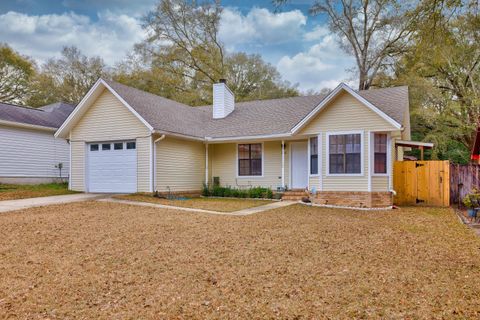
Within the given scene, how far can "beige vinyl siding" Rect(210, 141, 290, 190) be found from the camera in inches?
655

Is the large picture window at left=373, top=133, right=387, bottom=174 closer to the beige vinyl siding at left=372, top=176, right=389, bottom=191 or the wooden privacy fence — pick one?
the beige vinyl siding at left=372, top=176, right=389, bottom=191

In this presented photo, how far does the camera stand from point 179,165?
16094 millimetres

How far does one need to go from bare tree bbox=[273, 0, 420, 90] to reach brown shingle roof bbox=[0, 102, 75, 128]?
63.8ft

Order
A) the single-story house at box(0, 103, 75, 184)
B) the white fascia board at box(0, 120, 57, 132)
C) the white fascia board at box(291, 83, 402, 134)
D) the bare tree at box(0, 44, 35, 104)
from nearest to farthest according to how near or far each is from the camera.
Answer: the white fascia board at box(291, 83, 402, 134) → the white fascia board at box(0, 120, 57, 132) → the single-story house at box(0, 103, 75, 184) → the bare tree at box(0, 44, 35, 104)

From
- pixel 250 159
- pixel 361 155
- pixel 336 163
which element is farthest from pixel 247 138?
pixel 361 155

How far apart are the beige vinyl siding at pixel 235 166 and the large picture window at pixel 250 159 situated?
0.22 m

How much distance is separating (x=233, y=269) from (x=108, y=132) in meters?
12.1

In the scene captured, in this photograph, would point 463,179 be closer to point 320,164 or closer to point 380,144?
point 380,144

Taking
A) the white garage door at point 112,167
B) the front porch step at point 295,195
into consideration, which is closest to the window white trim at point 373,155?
the front porch step at point 295,195

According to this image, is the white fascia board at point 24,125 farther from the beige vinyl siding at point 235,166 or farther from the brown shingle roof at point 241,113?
the beige vinyl siding at point 235,166

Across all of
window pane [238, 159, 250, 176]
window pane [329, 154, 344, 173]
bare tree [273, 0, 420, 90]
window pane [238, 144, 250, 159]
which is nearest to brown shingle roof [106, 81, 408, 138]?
window pane [238, 144, 250, 159]

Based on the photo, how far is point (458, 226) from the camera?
920 cm

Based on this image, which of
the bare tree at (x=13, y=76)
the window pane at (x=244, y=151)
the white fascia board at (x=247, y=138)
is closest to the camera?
the white fascia board at (x=247, y=138)

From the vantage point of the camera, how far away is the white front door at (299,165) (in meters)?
16.1
